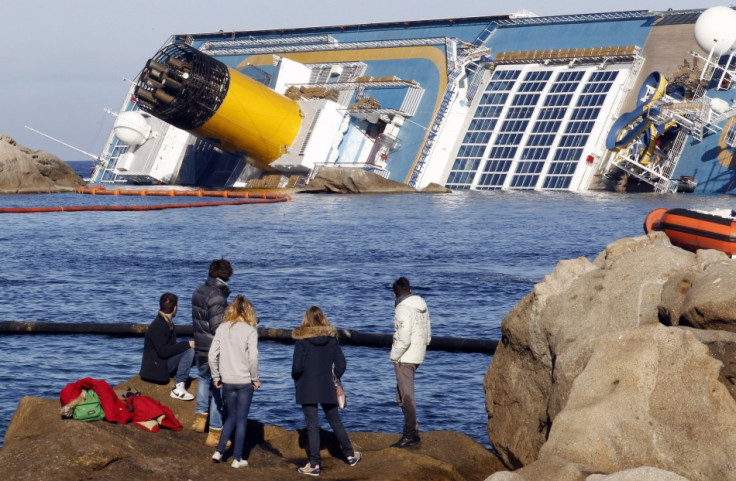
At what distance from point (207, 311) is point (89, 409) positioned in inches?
76.7

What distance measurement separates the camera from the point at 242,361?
13.5 m

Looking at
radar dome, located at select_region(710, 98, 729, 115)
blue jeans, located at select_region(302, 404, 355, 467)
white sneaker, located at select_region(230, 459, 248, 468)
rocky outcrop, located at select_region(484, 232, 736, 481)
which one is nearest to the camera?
rocky outcrop, located at select_region(484, 232, 736, 481)

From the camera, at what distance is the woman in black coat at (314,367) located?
13.5 m

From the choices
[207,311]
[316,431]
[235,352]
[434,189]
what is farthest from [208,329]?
[434,189]

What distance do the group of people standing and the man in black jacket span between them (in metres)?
0.01

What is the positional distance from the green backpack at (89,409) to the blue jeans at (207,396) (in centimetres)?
137

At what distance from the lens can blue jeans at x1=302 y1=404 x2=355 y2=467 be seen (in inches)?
528

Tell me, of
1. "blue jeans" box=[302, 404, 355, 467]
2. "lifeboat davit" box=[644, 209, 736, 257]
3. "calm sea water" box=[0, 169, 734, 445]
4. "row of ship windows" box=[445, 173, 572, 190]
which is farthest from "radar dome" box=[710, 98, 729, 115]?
"blue jeans" box=[302, 404, 355, 467]

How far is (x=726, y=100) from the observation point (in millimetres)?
63844

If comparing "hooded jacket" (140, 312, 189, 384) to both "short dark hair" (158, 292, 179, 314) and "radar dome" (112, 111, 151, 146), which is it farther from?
"radar dome" (112, 111, 151, 146)

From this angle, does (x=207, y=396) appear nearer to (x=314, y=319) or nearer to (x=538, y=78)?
(x=314, y=319)

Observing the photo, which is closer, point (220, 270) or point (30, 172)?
point (220, 270)

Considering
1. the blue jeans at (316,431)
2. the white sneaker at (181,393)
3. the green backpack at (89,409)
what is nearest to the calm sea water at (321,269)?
the white sneaker at (181,393)

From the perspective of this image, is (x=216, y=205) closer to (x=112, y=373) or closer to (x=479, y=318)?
(x=479, y=318)
